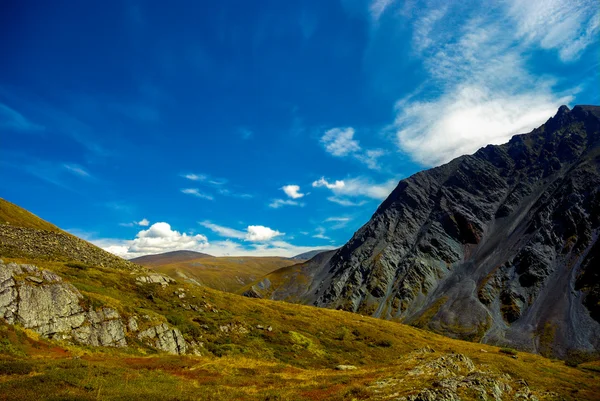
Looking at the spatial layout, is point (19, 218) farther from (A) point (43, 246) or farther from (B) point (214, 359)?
(B) point (214, 359)

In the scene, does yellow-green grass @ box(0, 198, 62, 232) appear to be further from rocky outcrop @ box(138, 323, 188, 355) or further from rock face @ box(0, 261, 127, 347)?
rocky outcrop @ box(138, 323, 188, 355)

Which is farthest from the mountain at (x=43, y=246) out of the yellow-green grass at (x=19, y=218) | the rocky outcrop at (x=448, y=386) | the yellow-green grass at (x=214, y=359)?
the rocky outcrop at (x=448, y=386)

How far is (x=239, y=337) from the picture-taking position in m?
45.0

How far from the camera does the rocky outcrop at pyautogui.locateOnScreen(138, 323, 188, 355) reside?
1387 inches

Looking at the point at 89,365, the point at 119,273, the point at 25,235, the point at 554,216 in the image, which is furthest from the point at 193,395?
the point at 554,216

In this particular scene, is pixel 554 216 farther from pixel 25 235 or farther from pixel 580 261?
pixel 25 235

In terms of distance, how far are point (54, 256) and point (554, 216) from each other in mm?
232316

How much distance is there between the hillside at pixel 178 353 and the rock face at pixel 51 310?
0.11m

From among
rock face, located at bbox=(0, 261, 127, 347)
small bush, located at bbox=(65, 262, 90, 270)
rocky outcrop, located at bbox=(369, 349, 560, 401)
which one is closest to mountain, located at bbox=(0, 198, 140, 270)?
small bush, located at bbox=(65, 262, 90, 270)

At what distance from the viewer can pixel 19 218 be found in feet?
234

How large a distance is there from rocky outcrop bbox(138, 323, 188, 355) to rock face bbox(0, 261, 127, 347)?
278cm

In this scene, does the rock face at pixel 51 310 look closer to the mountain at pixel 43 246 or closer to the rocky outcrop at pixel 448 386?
→ the mountain at pixel 43 246

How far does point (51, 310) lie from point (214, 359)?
643 inches

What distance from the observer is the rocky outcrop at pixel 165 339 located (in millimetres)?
35219
